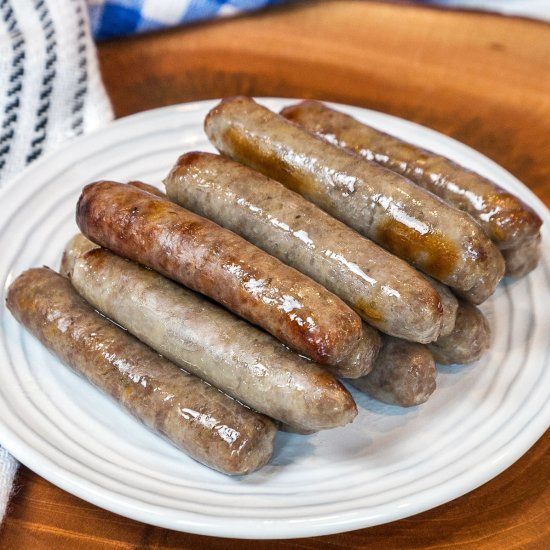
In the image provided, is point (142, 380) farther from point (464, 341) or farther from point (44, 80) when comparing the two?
point (44, 80)

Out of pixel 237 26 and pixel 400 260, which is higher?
pixel 400 260

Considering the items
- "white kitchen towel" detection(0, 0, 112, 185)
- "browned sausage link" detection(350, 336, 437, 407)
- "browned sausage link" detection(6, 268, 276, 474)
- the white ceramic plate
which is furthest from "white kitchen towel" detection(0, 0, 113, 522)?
"browned sausage link" detection(350, 336, 437, 407)

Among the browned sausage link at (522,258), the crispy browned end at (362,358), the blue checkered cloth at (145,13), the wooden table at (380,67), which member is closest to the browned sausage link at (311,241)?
the crispy browned end at (362,358)

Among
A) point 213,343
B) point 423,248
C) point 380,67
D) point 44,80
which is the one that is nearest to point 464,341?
point 423,248

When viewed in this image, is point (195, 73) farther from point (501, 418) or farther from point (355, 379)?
point (501, 418)

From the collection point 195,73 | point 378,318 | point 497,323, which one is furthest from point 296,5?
point 378,318

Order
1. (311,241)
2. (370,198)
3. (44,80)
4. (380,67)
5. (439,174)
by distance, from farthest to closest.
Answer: (380,67), (44,80), (439,174), (370,198), (311,241)

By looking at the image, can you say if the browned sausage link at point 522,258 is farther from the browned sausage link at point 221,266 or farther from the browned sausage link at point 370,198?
the browned sausage link at point 221,266
